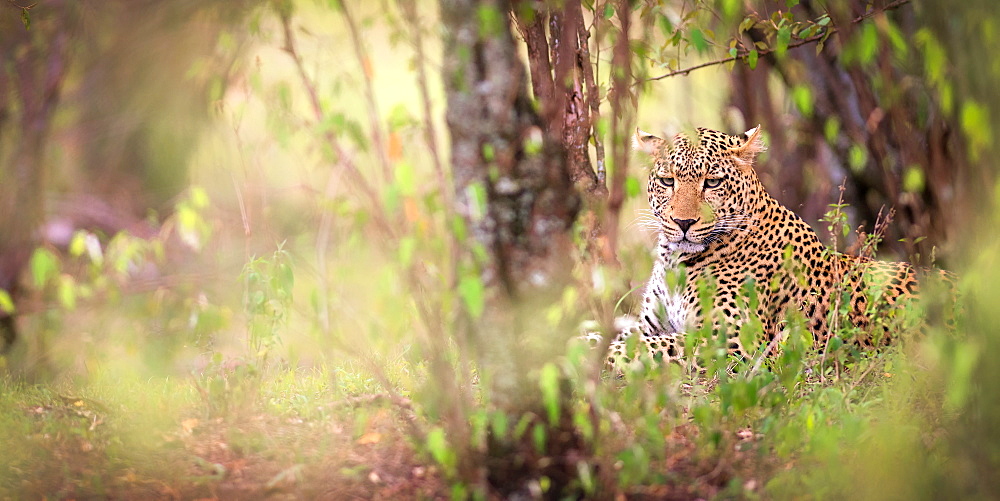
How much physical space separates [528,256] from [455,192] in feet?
1.35

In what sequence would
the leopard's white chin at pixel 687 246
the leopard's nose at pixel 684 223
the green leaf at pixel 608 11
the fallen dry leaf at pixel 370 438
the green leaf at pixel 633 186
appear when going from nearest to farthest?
the green leaf at pixel 633 186 → the green leaf at pixel 608 11 → the fallen dry leaf at pixel 370 438 → the leopard's nose at pixel 684 223 → the leopard's white chin at pixel 687 246

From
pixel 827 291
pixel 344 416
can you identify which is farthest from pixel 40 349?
pixel 827 291

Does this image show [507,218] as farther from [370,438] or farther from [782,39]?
[782,39]

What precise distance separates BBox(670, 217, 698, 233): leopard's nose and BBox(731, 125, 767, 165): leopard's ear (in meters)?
0.52

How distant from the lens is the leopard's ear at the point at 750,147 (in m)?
6.02

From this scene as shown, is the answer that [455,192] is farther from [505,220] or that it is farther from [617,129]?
[617,129]

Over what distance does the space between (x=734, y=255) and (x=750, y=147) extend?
0.71 metres

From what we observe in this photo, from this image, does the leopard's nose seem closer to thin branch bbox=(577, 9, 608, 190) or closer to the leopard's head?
the leopard's head

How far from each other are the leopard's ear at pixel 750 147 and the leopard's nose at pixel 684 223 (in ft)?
1.71

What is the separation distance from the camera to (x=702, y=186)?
594cm

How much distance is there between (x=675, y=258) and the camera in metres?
6.19

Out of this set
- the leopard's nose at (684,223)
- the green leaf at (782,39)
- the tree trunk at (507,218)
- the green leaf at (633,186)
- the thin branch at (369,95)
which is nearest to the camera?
the thin branch at (369,95)

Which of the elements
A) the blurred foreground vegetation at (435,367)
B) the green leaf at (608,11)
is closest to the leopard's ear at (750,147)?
the blurred foreground vegetation at (435,367)

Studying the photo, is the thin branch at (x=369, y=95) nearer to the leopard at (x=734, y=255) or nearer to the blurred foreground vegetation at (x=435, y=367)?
the blurred foreground vegetation at (x=435, y=367)
